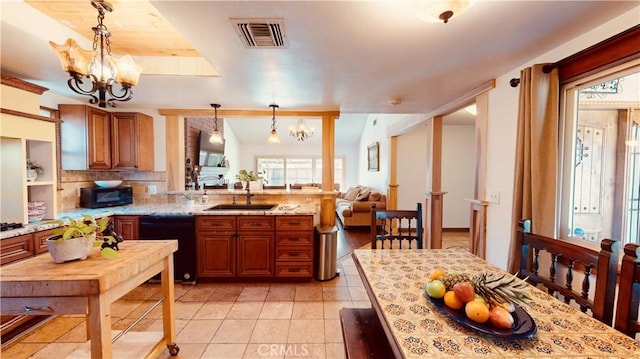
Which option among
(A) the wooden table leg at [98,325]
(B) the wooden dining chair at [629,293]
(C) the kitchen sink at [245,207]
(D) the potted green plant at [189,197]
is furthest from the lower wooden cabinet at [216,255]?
(B) the wooden dining chair at [629,293]

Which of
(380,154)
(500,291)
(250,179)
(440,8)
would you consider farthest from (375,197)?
(440,8)

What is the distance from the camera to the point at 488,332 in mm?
915

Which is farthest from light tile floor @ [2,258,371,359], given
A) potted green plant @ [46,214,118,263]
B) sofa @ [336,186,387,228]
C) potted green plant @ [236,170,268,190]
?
sofa @ [336,186,387,228]

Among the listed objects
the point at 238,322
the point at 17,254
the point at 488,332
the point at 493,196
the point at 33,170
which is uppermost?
the point at 33,170

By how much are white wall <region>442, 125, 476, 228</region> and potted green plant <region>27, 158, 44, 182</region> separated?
6.34m

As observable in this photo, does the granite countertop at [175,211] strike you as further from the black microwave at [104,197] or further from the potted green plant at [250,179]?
the potted green plant at [250,179]

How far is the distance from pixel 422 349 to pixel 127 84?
222cm

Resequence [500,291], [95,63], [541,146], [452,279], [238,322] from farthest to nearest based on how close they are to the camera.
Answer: [238,322] < [541,146] < [95,63] < [452,279] < [500,291]

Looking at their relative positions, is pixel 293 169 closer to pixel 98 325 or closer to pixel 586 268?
pixel 98 325

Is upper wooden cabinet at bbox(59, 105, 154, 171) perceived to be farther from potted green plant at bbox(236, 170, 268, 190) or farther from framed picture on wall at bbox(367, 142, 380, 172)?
framed picture on wall at bbox(367, 142, 380, 172)

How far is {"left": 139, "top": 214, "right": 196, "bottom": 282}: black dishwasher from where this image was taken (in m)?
3.09

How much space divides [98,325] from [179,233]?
1.88 meters

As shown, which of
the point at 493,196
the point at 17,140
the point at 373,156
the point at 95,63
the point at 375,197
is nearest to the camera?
the point at 95,63

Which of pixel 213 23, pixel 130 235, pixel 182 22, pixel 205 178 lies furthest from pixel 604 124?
pixel 205 178
